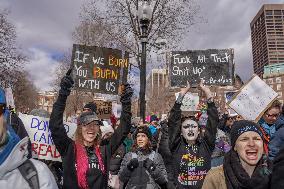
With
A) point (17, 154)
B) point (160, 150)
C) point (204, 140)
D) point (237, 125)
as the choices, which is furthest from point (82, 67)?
point (17, 154)

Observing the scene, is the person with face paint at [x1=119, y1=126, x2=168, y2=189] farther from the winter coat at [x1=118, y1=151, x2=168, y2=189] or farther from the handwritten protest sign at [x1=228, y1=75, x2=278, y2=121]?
the handwritten protest sign at [x1=228, y1=75, x2=278, y2=121]

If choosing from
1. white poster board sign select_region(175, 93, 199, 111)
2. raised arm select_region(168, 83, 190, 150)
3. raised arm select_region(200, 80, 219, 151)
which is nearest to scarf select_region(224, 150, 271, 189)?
raised arm select_region(200, 80, 219, 151)

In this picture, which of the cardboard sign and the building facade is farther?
the building facade

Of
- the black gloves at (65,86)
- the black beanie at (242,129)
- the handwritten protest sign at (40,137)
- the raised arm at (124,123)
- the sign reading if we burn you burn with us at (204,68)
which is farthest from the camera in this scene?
the sign reading if we burn you burn with us at (204,68)

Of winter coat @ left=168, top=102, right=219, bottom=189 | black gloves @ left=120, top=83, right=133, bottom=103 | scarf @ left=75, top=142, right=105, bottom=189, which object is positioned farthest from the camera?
winter coat @ left=168, top=102, right=219, bottom=189

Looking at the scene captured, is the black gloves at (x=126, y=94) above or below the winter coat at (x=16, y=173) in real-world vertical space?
above

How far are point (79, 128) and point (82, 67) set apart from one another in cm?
307

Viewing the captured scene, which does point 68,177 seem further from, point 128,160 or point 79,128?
point 128,160

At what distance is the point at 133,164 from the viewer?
5.04 metres

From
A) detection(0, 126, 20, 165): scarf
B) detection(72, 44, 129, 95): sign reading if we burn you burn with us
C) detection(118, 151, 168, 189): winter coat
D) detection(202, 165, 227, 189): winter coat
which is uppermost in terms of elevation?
detection(72, 44, 129, 95): sign reading if we burn you burn with us

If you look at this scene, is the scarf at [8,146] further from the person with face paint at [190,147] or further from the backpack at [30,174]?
the person with face paint at [190,147]

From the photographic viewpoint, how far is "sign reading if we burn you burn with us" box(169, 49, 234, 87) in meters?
7.74

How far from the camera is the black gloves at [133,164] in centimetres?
505

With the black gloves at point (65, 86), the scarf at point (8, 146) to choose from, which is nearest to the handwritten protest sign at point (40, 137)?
the black gloves at point (65, 86)
